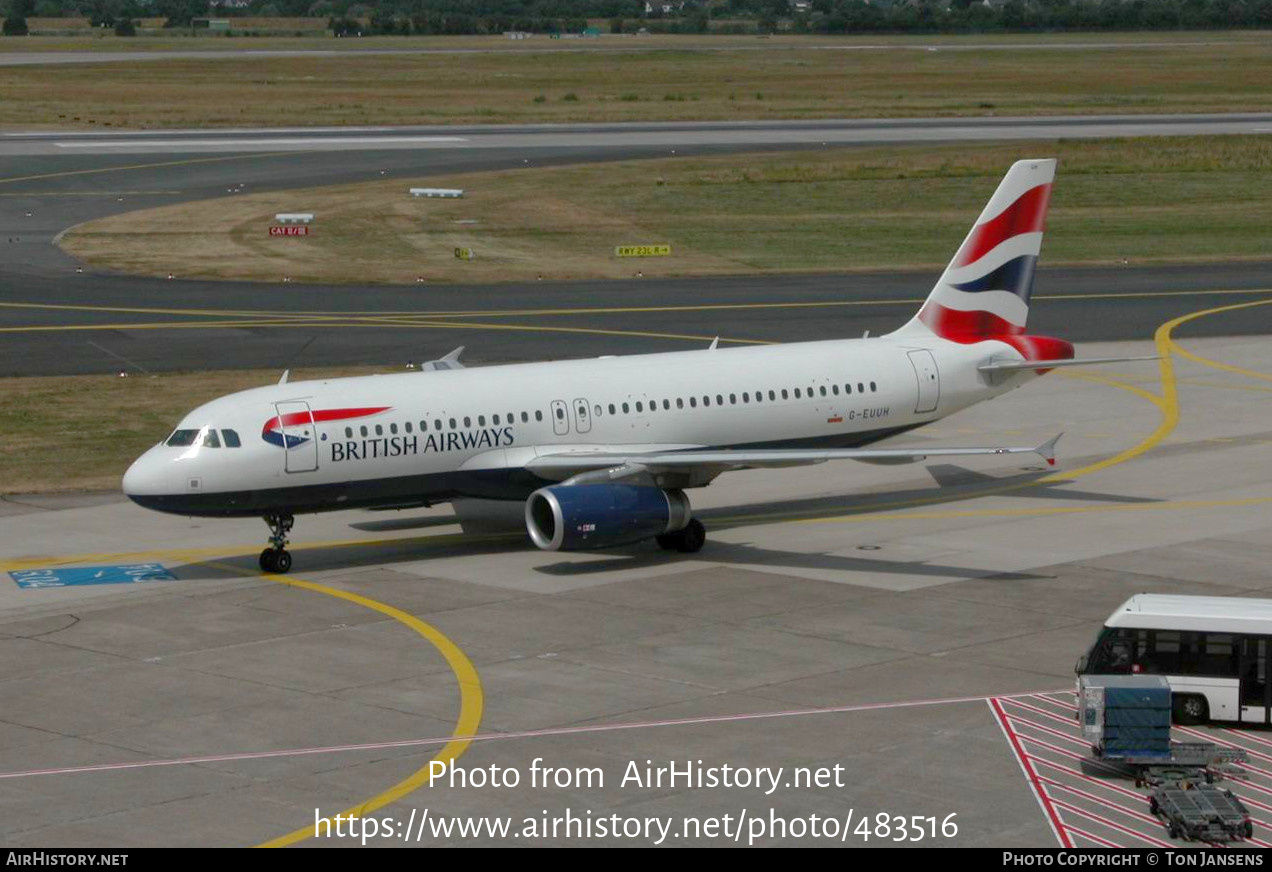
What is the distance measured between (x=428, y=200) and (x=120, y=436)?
5397 cm

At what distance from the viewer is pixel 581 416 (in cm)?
4466

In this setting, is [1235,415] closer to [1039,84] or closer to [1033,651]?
[1033,651]

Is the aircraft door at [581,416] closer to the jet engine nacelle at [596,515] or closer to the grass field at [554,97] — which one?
the jet engine nacelle at [596,515]

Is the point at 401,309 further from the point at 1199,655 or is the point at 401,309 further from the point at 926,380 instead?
the point at 1199,655

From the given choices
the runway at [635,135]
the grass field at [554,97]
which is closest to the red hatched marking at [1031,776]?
the runway at [635,135]

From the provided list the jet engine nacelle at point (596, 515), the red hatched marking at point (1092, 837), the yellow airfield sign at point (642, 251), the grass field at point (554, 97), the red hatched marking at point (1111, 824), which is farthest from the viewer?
the grass field at point (554, 97)

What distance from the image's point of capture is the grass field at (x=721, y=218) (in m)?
91.2

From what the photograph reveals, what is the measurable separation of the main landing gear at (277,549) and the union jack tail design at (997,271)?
60.3 ft

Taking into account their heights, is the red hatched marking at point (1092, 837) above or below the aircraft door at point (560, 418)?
below

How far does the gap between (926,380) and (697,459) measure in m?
9.35

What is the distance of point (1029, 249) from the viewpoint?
171ft

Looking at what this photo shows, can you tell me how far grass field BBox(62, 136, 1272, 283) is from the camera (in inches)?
3590

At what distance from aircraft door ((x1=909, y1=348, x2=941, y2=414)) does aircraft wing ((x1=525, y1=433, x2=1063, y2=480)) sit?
6.09 meters
